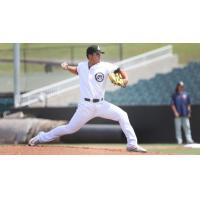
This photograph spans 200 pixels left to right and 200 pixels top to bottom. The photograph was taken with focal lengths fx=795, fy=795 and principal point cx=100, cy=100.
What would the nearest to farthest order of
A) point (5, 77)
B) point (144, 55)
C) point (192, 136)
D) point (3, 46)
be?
1. point (3, 46)
2. point (5, 77)
3. point (192, 136)
4. point (144, 55)

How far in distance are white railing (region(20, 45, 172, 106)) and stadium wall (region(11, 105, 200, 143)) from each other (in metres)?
0.31

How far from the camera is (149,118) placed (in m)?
14.7

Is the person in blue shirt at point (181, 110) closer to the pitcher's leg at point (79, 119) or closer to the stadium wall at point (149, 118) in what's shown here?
the stadium wall at point (149, 118)

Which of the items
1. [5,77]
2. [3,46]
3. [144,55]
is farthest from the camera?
[144,55]

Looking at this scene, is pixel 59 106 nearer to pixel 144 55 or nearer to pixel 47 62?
pixel 47 62

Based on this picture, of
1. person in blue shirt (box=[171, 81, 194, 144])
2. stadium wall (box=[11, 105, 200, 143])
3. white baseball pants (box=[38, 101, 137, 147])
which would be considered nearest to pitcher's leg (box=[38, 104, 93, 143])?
white baseball pants (box=[38, 101, 137, 147])

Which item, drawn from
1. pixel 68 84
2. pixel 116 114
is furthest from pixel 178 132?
pixel 116 114

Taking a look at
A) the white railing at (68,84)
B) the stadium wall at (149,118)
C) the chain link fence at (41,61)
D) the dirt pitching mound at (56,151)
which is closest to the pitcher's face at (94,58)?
the dirt pitching mound at (56,151)

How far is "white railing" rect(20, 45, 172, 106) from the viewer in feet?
49.0

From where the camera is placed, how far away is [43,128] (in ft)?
43.7

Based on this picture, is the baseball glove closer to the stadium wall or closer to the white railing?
the stadium wall

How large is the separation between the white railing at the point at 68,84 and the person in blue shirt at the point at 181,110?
1.14 metres

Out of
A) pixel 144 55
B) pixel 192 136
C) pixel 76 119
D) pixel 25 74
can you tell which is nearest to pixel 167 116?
pixel 192 136

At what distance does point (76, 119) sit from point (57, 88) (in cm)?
475
